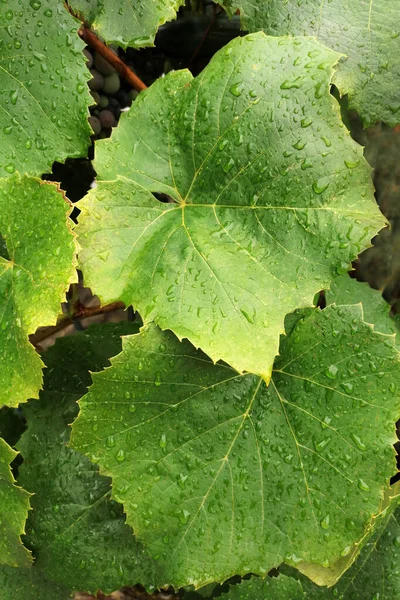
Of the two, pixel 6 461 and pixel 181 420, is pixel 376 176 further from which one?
pixel 6 461

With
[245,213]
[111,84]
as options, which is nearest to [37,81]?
[111,84]

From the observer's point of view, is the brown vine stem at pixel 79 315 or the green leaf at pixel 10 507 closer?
the green leaf at pixel 10 507

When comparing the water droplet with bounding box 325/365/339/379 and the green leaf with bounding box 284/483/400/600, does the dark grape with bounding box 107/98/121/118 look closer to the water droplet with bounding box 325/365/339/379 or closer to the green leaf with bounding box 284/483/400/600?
the water droplet with bounding box 325/365/339/379

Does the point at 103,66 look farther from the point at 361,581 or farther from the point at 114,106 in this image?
the point at 361,581

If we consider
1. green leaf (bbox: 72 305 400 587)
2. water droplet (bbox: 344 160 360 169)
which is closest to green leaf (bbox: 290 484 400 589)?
green leaf (bbox: 72 305 400 587)

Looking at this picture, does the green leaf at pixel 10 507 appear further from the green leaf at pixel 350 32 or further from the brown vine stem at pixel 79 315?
the green leaf at pixel 350 32

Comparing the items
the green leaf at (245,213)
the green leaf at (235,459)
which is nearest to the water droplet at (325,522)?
the green leaf at (235,459)
